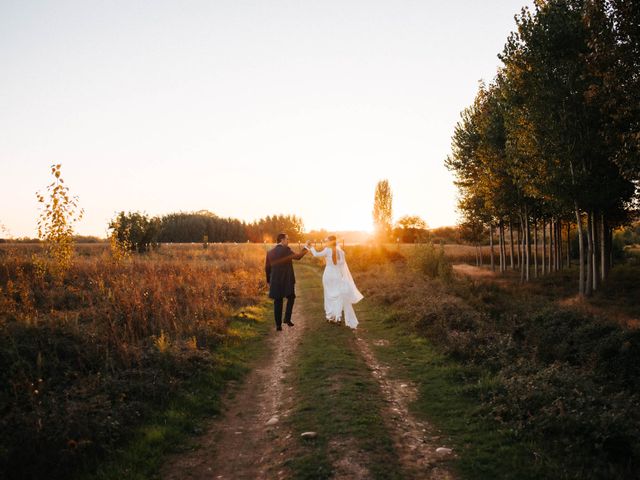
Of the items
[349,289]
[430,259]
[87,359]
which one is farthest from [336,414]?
[430,259]

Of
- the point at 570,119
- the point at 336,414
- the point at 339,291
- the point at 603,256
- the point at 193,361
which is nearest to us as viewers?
the point at 336,414

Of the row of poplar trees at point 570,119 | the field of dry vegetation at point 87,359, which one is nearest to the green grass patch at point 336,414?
the field of dry vegetation at point 87,359

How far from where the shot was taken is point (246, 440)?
685 centimetres

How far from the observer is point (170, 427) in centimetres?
704

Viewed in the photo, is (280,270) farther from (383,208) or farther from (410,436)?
(383,208)

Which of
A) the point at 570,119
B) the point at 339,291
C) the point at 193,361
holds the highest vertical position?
the point at 570,119

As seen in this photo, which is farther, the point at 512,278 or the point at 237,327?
the point at 512,278

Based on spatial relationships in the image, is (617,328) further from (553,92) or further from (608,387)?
(553,92)

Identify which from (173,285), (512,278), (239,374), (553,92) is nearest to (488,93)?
(553,92)

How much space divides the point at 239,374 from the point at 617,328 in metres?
10.8

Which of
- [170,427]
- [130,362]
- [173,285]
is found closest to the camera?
[170,427]

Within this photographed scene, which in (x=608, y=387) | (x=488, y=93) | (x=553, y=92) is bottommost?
(x=608, y=387)

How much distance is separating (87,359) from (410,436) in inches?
260

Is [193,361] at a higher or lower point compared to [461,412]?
higher
